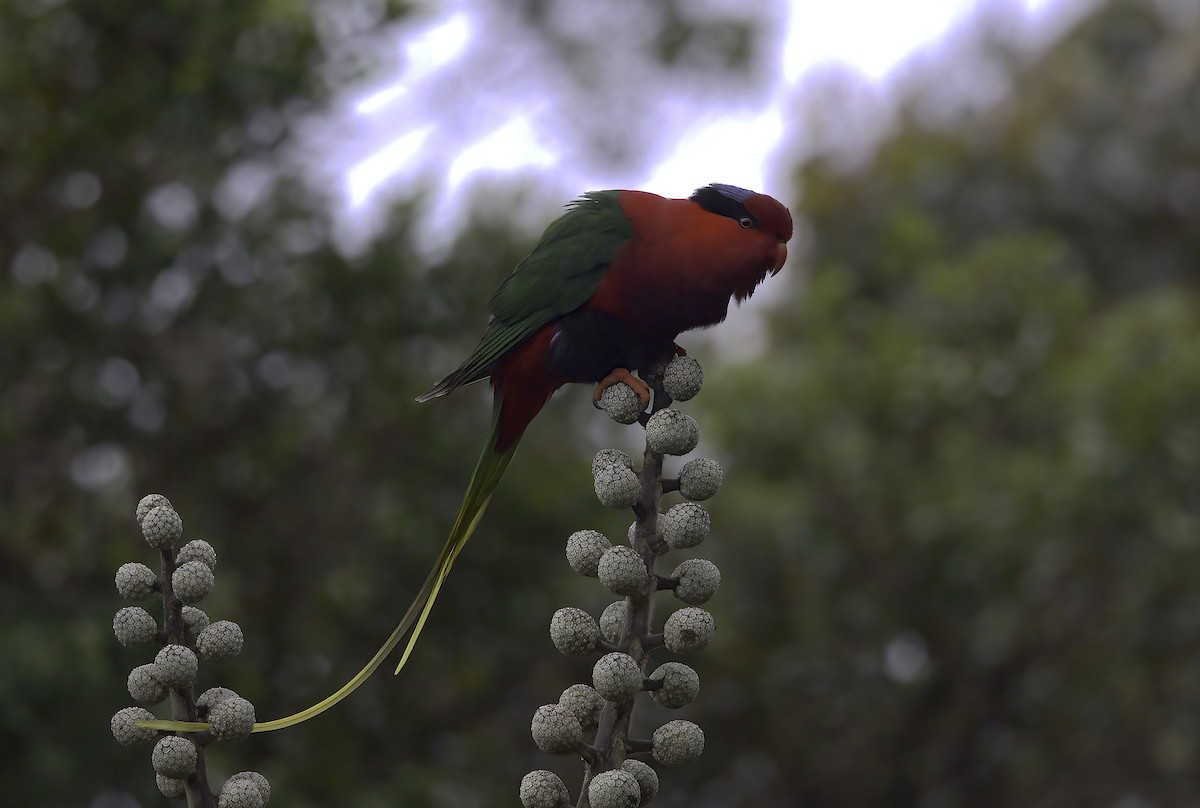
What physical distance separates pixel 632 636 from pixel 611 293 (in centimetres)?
99

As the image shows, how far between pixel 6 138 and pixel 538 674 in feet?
12.3

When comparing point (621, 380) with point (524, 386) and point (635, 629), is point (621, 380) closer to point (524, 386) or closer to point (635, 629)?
point (524, 386)

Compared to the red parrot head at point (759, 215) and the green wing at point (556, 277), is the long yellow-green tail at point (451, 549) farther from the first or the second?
the red parrot head at point (759, 215)

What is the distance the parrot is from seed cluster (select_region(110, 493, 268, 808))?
2.36 ft

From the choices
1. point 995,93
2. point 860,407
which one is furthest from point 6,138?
point 995,93

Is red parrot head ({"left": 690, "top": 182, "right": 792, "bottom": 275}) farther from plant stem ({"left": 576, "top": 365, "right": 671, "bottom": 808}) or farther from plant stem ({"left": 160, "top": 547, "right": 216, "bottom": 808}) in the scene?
plant stem ({"left": 160, "top": 547, "right": 216, "bottom": 808})

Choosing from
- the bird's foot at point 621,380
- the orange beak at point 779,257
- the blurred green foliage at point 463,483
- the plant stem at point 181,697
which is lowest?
the plant stem at point 181,697

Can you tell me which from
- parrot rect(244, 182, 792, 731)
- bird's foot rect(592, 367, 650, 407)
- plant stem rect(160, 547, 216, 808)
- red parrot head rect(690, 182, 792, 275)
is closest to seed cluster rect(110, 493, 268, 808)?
plant stem rect(160, 547, 216, 808)

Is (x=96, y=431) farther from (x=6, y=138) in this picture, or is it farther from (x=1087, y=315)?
(x=1087, y=315)

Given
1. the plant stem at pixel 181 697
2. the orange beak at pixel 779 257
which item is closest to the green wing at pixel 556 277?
the orange beak at pixel 779 257

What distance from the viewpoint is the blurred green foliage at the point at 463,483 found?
5738mm

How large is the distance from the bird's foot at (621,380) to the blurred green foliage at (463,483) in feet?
10.7

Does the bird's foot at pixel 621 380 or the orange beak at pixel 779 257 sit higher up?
the orange beak at pixel 779 257

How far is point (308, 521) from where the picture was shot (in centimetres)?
652
